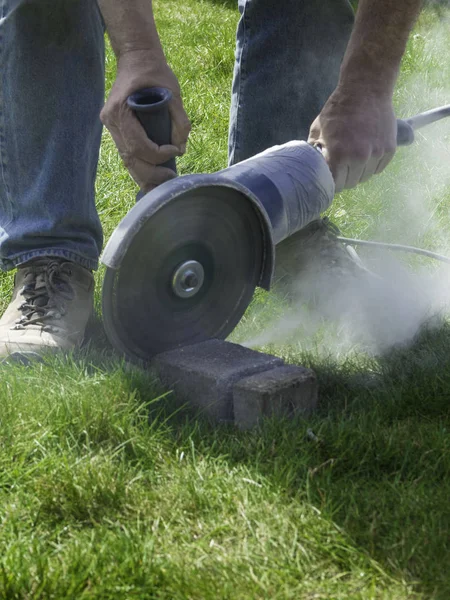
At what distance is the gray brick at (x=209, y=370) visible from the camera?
214 centimetres

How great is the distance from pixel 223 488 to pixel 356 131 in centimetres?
125

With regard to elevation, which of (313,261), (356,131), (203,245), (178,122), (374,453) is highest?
(178,122)

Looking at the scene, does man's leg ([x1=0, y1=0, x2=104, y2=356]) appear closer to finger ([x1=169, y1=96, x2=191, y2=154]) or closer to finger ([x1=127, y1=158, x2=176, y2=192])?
finger ([x1=127, y1=158, x2=176, y2=192])

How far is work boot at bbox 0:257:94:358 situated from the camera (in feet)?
8.05

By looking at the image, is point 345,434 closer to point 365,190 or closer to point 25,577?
point 25,577

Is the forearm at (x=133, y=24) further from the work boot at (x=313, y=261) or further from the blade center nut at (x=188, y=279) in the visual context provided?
the work boot at (x=313, y=261)

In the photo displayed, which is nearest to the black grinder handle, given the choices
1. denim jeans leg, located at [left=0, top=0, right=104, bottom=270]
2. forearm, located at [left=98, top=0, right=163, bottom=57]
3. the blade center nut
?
forearm, located at [left=98, top=0, right=163, bottom=57]

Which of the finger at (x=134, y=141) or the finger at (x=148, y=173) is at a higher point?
the finger at (x=134, y=141)

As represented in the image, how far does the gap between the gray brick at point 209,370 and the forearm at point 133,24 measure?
832 millimetres

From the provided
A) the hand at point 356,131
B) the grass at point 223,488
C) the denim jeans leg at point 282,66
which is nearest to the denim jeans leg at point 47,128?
the grass at point 223,488

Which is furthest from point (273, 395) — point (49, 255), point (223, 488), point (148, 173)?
point (49, 255)

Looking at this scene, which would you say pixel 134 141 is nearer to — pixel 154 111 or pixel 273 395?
pixel 154 111

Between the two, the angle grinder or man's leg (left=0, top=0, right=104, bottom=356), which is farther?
man's leg (left=0, top=0, right=104, bottom=356)

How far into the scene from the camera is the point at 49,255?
8.69ft
